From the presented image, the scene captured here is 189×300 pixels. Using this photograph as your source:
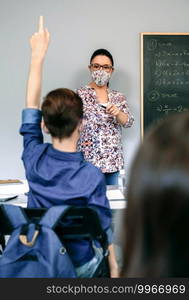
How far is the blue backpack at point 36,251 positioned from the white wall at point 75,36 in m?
2.37

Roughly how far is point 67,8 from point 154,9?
0.85 metres

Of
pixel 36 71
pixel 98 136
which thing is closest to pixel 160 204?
pixel 36 71

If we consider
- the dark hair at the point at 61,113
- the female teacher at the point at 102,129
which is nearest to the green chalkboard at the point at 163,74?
the female teacher at the point at 102,129

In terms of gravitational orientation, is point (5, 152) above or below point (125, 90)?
below

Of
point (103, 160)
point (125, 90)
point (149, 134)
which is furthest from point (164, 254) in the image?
point (125, 90)

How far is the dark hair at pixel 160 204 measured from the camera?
458 millimetres

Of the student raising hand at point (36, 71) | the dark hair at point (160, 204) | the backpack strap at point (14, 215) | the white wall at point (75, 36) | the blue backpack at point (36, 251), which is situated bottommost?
the blue backpack at point (36, 251)

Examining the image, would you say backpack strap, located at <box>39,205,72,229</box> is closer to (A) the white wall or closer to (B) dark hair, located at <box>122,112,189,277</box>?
(B) dark hair, located at <box>122,112,189,277</box>

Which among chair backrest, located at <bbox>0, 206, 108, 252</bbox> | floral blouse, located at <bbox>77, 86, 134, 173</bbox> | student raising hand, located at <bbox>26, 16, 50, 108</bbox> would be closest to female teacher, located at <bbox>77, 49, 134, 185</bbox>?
floral blouse, located at <bbox>77, 86, 134, 173</bbox>

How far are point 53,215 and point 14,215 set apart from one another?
157 mm

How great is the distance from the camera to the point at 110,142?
2.65m

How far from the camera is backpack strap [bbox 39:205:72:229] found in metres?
1.06

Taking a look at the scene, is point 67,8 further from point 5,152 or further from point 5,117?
point 5,152

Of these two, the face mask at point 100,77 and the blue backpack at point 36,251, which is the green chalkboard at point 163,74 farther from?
the blue backpack at point 36,251
